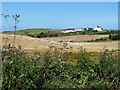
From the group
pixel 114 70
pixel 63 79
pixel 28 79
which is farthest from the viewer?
pixel 114 70

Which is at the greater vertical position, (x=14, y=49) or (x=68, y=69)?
(x=14, y=49)

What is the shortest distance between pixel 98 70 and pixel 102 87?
55 cm

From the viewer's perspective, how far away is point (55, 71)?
635 centimetres

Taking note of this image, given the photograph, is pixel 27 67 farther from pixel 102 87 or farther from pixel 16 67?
Result: pixel 102 87

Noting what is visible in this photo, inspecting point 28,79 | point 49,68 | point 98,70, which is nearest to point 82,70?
point 98,70

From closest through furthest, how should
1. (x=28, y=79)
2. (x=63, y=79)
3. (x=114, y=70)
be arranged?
Result: (x=28, y=79) < (x=63, y=79) < (x=114, y=70)

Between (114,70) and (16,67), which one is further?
(114,70)

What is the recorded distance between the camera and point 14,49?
6.37 m

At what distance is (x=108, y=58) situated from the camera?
7.04m

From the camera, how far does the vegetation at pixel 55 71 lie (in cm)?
586

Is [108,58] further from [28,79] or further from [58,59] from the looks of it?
[28,79]

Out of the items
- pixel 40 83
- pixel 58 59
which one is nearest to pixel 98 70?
pixel 58 59

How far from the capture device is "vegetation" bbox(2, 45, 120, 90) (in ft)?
19.2

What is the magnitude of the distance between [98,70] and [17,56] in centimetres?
163
